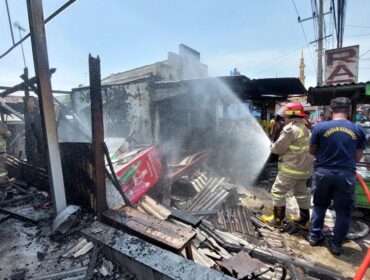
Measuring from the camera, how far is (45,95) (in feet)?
10.6

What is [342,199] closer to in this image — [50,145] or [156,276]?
[156,276]

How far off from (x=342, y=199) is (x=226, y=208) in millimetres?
2308

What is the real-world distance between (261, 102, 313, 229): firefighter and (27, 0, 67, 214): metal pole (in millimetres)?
4002

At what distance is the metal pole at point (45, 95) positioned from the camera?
10.2 ft

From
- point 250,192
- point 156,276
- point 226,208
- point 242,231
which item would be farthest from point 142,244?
point 250,192

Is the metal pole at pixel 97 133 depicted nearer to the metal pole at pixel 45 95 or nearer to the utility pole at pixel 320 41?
the metal pole at pixel 45 95

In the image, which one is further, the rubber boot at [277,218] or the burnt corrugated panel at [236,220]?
the rubber boot at [277,218]

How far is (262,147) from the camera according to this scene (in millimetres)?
8922

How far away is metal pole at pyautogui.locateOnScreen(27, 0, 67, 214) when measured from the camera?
3105 mm

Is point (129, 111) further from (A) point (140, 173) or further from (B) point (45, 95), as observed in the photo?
(B) point (45, 95)

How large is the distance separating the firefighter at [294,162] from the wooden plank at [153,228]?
2472 mm

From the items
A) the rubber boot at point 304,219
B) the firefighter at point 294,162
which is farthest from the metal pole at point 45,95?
the rubber boot at point 304,219

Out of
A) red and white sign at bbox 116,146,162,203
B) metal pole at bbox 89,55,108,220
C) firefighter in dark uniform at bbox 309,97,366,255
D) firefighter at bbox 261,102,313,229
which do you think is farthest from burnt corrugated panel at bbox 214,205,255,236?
metal pole at bbox 89,55,108,220

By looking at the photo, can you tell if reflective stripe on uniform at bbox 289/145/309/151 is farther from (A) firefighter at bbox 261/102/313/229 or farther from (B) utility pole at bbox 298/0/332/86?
(B) utility pole at bbox 298/0/332/86
